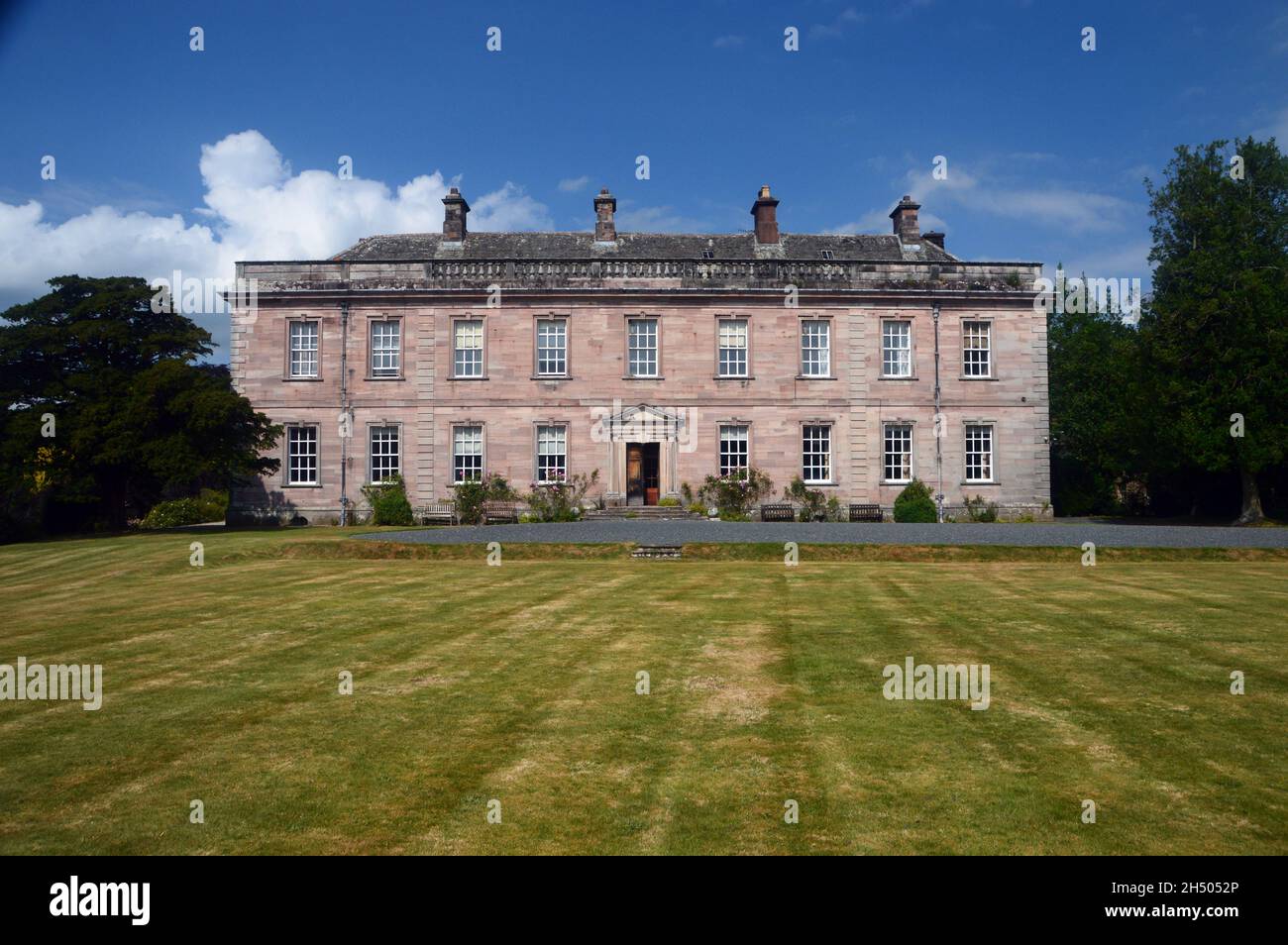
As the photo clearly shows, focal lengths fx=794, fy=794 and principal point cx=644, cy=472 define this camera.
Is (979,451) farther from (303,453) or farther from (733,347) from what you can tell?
(303,453)

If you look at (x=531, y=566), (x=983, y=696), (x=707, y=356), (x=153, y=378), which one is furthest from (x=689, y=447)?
(x=983, y=696)

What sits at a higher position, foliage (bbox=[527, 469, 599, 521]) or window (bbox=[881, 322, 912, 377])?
window (bbox=[881, 322, 912, 377])

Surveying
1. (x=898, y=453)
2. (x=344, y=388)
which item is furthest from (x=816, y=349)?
(x=344, y=388)

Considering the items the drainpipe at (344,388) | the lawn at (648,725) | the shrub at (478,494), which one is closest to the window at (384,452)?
the drainpipe at (344,388)

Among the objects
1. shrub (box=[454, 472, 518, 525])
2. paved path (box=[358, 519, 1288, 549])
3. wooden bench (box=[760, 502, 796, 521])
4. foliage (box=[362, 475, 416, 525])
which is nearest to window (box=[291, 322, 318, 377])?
foliage (box=[362, 475, 416, 525])

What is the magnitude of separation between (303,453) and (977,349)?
93.2 feet

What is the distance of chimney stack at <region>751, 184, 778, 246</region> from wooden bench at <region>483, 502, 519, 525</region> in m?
17.1

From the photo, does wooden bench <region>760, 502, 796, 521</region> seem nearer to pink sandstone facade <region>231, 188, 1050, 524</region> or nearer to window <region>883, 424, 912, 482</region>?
pink sandstone facade <region>231, 188, 1050, 524</region>

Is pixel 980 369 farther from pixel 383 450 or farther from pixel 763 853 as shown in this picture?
pixel 763 853

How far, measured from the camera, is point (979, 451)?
33312 mm

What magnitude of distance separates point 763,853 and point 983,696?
3.95 meters

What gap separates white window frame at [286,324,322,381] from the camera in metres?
32.8

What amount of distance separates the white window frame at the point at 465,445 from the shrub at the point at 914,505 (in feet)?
55.4
